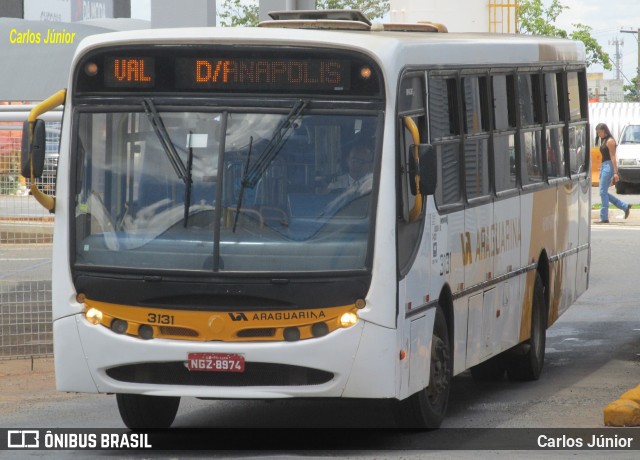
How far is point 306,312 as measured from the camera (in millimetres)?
9406

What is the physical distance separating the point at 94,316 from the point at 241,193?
1186 millimetres

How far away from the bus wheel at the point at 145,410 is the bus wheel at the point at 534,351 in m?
4.02

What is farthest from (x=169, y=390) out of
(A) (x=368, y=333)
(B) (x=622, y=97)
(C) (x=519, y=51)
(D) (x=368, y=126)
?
(B) (x=622, y=97)

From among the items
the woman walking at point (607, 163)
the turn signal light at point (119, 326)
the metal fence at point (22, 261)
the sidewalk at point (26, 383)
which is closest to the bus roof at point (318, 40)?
the turn signal light at point (119, 326)

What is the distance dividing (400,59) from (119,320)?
2.39 m

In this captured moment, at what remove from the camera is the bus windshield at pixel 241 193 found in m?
9.49

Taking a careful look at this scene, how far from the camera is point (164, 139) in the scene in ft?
31.9

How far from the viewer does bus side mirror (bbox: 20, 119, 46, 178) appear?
9758 mm

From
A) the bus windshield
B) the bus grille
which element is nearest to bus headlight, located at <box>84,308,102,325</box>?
the bus windshield

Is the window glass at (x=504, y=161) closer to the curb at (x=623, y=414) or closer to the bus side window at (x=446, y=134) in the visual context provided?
the bus side window at (x=446, y=134)

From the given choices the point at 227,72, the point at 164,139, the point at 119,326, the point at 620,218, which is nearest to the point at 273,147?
the point at 227,72

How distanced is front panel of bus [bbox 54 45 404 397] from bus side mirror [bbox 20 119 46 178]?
212 mm

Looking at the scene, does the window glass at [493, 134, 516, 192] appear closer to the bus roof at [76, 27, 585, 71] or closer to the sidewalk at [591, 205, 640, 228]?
the bus roof at [76, 27, 585, 71]

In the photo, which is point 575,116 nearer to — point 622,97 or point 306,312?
point 306,312
